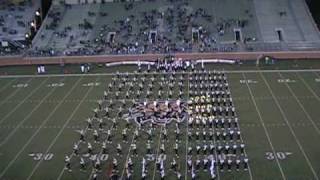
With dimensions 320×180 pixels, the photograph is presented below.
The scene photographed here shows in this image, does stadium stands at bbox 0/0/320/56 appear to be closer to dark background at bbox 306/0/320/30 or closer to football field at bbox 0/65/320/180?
dark background at bbox 306/0/320/30

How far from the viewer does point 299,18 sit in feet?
130

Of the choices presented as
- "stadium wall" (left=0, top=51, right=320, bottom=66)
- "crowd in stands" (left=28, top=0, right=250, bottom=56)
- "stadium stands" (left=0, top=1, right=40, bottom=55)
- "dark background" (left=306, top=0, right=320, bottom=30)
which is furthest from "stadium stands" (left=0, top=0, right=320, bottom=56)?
"dark background" (left=306, top=0, right=320, bottom=30)

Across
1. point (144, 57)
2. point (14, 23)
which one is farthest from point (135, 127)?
point (14, 23)

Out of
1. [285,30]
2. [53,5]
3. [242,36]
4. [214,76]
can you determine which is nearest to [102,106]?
[214,76]

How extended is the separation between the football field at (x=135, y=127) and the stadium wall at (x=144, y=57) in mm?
3882

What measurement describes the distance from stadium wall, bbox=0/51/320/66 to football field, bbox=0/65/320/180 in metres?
3.88

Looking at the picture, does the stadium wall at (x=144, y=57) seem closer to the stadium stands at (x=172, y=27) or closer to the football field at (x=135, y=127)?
the stadium stands at (x=172, y=27)

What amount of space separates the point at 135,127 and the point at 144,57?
13852 mm

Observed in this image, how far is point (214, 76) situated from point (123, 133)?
9.44 m

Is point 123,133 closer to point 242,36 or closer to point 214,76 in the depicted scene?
point 214,76

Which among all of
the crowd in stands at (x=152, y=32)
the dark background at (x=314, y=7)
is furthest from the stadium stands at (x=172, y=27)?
the dark background at (x=314, y=7)

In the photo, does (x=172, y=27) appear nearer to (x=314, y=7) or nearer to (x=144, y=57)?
(x=144, y=57)

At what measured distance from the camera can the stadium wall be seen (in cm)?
3291

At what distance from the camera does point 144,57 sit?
33625 mm
